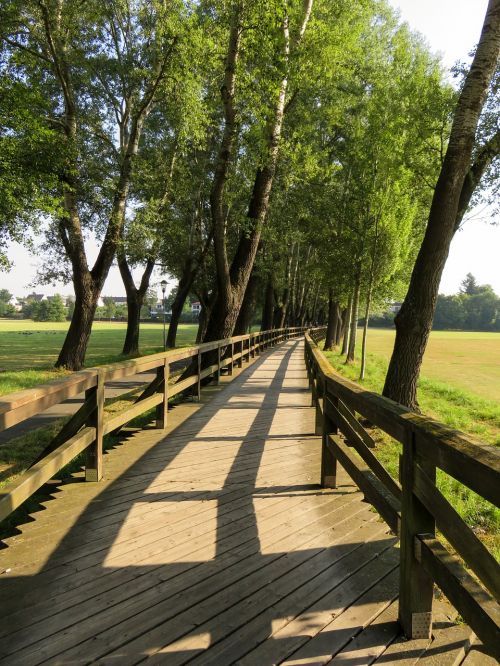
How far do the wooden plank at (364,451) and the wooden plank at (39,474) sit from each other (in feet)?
7.71

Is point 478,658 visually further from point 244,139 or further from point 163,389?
point 244,139

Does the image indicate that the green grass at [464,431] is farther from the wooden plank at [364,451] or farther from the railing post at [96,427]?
the railing post at [96,427]

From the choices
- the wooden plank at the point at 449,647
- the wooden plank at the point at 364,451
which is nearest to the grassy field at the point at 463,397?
the wooden plank at the point at 364,451

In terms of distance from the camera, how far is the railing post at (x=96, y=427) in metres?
4.46

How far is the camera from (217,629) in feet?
8.03

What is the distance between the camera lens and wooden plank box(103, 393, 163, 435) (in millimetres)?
5008

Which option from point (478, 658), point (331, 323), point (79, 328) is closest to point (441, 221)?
point (478, 658)

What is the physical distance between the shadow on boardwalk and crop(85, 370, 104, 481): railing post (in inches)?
9.0

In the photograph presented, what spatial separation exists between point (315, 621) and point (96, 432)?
2.82 m

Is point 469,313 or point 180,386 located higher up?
point 469,313

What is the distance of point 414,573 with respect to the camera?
7.80 ft

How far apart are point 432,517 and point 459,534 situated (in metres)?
0.45

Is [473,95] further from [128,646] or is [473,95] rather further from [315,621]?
[128,646]

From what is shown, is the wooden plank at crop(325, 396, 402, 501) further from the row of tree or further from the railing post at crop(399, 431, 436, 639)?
the row of tree
